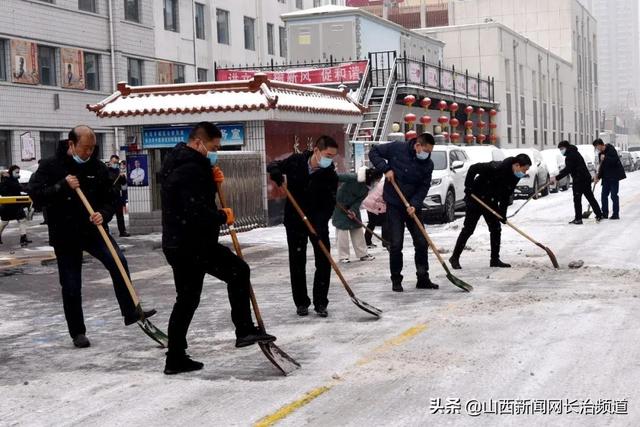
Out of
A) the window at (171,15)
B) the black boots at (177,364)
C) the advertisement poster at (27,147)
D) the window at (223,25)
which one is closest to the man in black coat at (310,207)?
the black boots at (177,364)

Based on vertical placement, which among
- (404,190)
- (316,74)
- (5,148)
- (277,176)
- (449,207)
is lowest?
(449,207)

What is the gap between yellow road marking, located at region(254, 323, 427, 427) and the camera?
5.44 meters

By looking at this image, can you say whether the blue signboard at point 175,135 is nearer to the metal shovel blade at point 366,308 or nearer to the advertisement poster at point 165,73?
the metal shovel blade at point 366,308

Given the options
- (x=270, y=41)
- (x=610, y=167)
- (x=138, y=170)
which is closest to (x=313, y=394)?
(x=138, y=170)

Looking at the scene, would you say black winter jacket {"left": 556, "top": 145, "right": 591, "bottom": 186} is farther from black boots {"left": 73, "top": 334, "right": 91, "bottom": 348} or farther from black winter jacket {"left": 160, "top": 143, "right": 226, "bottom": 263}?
black winter jacket {"left": 160, "top": 143, "right": 226, "bottom": 263}

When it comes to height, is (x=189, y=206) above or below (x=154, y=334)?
above

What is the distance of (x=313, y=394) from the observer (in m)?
6.00

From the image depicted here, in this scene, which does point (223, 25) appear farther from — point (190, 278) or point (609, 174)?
point (190, 278)

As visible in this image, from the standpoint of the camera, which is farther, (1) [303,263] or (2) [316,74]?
(2) [316,74]

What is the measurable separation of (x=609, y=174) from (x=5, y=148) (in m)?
19.1

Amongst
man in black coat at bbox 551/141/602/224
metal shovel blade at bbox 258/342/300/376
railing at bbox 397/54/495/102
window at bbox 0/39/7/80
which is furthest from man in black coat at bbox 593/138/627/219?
window at bbox 0/39/7/80

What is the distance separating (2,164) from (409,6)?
67.0m

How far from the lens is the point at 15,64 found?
30.2 meters

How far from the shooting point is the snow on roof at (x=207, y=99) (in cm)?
2027
